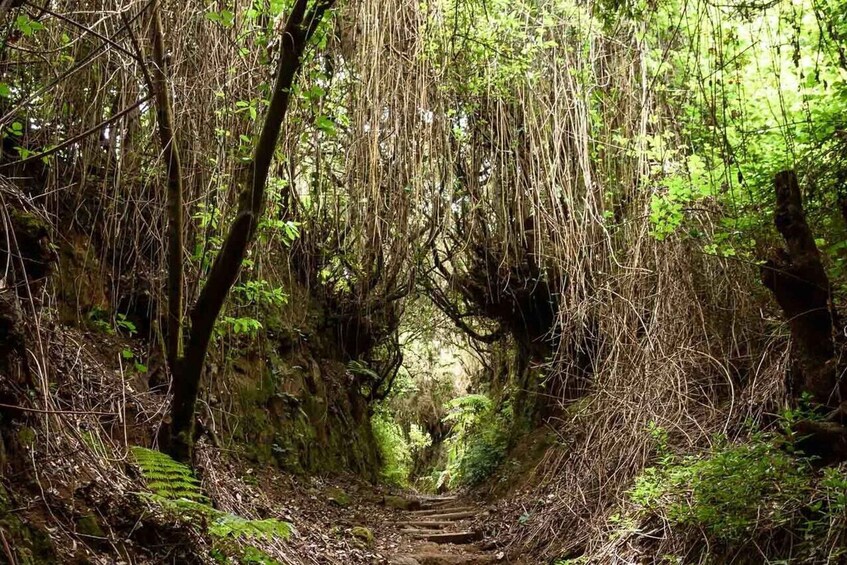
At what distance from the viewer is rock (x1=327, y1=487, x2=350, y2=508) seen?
20.1ft

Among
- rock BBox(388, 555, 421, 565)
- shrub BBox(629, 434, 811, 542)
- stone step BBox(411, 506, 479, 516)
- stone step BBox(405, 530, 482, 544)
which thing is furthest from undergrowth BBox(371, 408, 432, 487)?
shrub BBox(629, 434, 811, 542)

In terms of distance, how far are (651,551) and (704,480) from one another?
50 centimetres

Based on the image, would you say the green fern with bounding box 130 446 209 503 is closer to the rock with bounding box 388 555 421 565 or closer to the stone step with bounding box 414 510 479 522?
the rock with bounding box 388 555 421 565

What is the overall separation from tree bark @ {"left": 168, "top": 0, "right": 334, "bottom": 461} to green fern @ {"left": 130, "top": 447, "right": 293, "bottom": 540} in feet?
0.84

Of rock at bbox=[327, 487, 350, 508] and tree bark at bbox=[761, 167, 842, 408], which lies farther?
rock at bbox=[327, 487, 350, 508]

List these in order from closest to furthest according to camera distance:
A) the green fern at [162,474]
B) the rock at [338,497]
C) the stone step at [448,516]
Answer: the green fern at [162,474], the rock at [338,497], the stone step at [448,516]

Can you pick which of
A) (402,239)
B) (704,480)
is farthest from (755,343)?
(402,239)

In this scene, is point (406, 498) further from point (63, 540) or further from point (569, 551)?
point (63, 540)

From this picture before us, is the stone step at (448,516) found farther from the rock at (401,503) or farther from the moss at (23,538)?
the moss at (23,538)

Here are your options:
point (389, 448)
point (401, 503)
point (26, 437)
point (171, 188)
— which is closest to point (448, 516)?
point (401, 503)

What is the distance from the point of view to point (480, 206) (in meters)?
6.49

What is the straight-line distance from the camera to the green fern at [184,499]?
241 centimetres

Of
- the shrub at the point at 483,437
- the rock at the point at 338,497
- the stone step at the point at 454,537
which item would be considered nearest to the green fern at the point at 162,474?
the stone step at the point at 454,537

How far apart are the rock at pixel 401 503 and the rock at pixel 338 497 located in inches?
37.2
